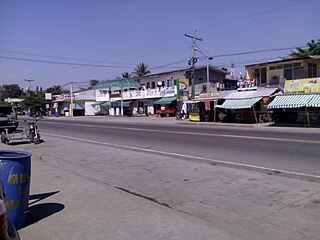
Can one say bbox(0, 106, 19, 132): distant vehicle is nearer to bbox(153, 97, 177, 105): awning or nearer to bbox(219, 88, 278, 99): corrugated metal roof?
bbox(219, 88, 278, 99): corrugated metal roof

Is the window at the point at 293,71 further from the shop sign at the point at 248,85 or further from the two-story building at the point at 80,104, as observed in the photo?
the two-story building at the point at 80,104

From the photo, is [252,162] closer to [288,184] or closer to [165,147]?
[288,184]

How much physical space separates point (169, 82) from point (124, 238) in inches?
2132

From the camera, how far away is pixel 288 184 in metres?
7.75

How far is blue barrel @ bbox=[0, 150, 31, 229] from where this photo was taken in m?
4.88

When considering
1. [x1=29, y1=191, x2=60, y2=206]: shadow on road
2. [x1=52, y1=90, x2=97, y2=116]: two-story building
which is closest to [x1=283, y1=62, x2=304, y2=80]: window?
[x1=29, y1=191, x2=60, y2=206]: shadow on road

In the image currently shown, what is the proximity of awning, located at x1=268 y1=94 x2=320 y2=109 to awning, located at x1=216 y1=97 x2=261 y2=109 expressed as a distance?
2533 millimetres

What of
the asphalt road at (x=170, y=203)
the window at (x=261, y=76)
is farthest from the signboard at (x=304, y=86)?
the asphalt road at (x=170, y=203)

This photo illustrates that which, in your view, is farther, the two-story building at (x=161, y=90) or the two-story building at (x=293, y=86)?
the two-story building at (x=161, y=90)

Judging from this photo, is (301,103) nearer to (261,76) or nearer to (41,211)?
(261,76)

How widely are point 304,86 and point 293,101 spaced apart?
2000 mm

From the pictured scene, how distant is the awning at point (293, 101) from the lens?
27.0 metres

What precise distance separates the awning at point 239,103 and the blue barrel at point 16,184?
28443 millimetres

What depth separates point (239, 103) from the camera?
110 feet
